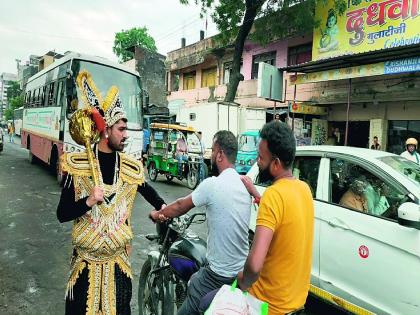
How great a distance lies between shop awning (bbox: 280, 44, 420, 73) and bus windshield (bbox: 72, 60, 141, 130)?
579cm

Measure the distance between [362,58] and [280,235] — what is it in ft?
34.7

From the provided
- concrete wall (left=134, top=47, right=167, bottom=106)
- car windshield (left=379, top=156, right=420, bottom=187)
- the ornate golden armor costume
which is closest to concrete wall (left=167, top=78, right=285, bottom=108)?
concrete wall (left=134, top=47, right=167, bottom=106)

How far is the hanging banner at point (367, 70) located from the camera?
10009mm

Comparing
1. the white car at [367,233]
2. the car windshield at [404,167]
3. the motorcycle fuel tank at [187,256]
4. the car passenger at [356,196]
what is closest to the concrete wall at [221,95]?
the car windshield at [404,167]

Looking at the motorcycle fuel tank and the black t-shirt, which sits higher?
the black t-shirt

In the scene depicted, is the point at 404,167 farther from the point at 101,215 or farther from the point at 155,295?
the point at 101,215

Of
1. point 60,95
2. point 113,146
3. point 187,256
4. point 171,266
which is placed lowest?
point 171,266

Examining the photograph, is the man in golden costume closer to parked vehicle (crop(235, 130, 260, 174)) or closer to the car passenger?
the car passenger

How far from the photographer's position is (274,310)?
1.82 m

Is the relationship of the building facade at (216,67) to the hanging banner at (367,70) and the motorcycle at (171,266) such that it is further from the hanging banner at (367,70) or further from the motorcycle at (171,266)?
the motorcycle at (171,266)

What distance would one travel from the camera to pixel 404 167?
3533mm

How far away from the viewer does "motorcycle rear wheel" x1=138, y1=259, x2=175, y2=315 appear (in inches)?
115

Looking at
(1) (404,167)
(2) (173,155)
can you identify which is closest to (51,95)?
(2) (173,155)

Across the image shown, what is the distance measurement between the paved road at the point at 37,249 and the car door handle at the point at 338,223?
3.61 ft
